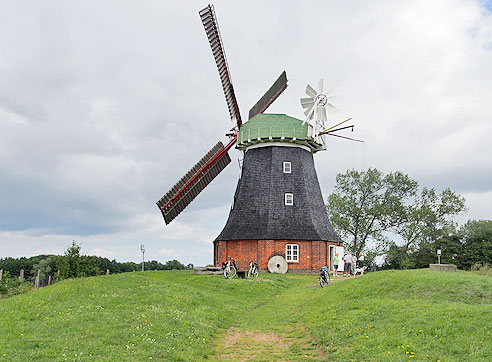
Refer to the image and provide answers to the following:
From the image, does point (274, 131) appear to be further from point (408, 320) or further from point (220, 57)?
point (408, 320)

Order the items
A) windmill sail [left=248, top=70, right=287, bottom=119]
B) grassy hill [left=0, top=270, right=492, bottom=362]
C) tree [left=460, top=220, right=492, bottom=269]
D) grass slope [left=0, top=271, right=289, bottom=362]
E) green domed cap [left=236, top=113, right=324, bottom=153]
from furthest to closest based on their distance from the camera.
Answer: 1. tree [left=460, top=220, right=492, bottom=269]
2. windmill sail [left=248, top=70, right=287, bottom=119]
3. green domed cap [left=236, top=113, right=324, bottom=153]
4. grassy hill [left=0, top=270, right=492, bottom=362]
5. grass slope [left=0, top=271, right=289, bottom=362]

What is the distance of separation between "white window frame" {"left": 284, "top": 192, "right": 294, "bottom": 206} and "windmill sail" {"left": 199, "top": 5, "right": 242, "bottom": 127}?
7.89 meters

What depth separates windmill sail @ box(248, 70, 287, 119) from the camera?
3875 centimetres

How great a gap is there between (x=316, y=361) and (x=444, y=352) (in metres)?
2.83

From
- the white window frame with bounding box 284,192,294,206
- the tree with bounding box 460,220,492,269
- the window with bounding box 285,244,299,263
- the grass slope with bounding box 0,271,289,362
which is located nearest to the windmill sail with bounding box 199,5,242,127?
the white window frame with bounding box 284,192,294,206

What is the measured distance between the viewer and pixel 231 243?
35.1 metres

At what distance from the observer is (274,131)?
36.4m

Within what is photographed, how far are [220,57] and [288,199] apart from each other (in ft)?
41.7

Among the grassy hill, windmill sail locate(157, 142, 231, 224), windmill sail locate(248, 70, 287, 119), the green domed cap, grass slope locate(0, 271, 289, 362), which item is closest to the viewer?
grass slope locate(0, 271, 289, 362)

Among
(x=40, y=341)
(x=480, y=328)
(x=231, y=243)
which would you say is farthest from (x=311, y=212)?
(x=40, y=341)

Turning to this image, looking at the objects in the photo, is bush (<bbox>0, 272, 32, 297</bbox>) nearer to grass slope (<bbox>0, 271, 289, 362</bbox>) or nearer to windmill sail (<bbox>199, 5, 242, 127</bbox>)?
grass slope (<bbox>0, 271, 289, 362</bbox>)

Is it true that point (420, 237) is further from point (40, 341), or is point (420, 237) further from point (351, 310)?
point (40, 341)

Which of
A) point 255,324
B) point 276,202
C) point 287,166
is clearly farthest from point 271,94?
point 255,324

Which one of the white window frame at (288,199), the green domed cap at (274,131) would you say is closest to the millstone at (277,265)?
the white window frame at (288,199)
